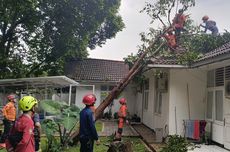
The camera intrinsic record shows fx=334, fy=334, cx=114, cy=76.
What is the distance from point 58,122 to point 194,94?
19.0ft

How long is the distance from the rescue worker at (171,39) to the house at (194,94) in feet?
1.88

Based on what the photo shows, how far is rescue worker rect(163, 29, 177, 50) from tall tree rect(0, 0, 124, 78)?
9991 millimetres

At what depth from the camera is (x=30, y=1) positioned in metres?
19.3

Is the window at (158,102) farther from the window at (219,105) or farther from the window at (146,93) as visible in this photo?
the window at (219,105)

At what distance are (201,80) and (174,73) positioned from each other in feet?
3.86

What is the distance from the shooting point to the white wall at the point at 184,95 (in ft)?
44.3

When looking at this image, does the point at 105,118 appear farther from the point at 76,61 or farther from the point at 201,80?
the point at 201,80

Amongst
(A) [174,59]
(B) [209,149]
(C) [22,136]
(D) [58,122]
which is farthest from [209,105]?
(C) [22,136]

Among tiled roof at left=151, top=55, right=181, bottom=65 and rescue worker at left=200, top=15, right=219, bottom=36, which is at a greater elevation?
rescue worker at left=200, top=15, right=219, bottom=36

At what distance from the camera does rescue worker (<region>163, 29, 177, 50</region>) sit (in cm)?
1381

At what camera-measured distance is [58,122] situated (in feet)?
36.6

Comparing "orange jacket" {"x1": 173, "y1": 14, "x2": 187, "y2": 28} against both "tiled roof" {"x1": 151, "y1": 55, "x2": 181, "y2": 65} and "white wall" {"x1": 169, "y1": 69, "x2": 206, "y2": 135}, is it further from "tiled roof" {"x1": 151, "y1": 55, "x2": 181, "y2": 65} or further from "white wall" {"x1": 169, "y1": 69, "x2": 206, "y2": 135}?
"white wall" {"x1": 169, "y1": 69, "x2": 206, "y2": 135}

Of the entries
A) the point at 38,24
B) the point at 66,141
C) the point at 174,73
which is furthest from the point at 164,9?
the point at 38,24

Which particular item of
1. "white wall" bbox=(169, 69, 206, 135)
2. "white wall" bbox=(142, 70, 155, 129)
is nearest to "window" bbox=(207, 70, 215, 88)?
"white wall" bbox=(169, 69, 206, 135)
